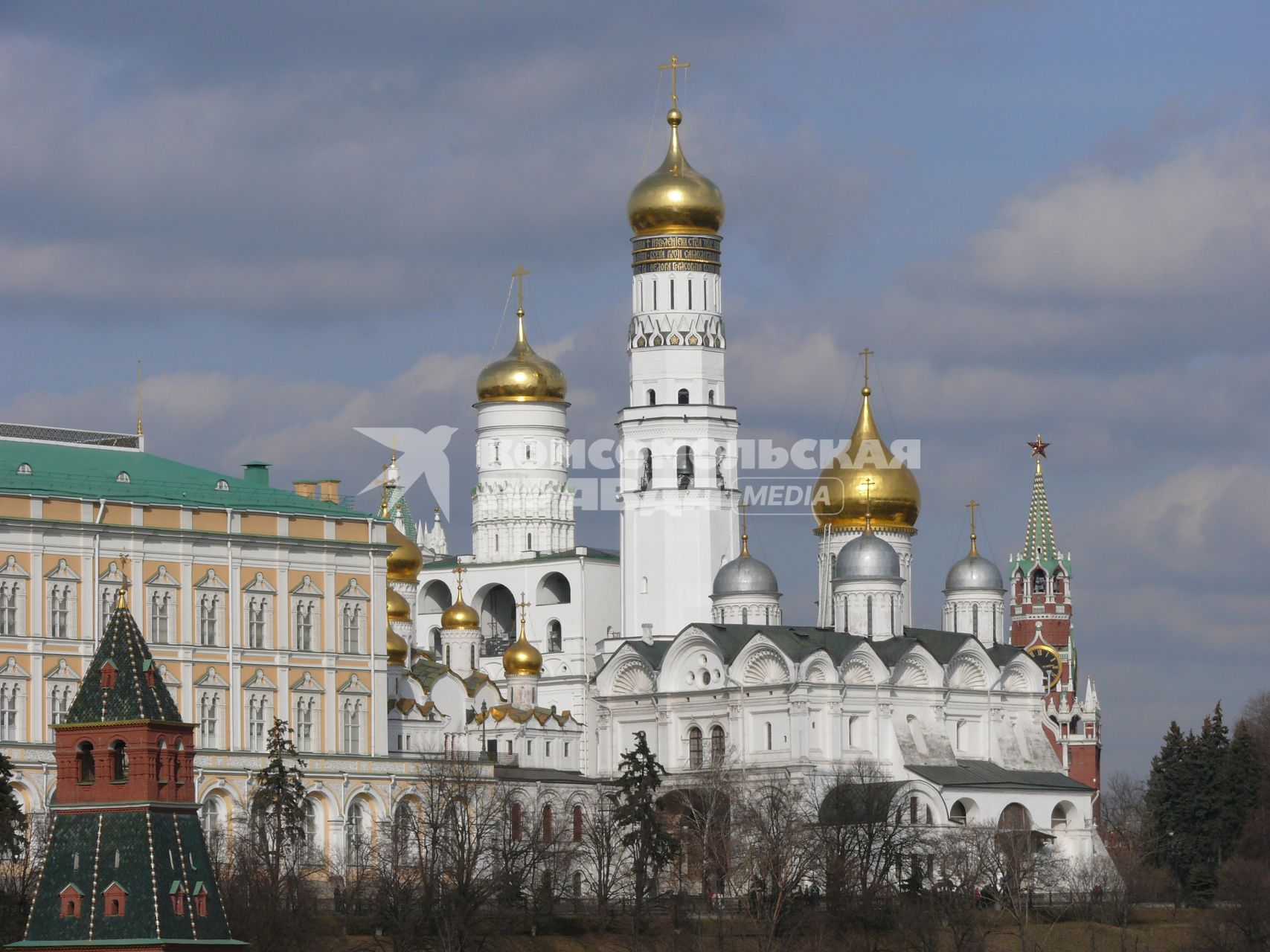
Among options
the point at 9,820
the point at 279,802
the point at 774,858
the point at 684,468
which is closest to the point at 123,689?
the point at 9,820

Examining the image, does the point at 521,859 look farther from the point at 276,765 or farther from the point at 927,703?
the point at 927,703

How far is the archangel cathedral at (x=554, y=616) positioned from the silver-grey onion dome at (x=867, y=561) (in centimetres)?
9

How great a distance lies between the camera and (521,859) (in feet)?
257

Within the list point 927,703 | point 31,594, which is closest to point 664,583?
point 927,703

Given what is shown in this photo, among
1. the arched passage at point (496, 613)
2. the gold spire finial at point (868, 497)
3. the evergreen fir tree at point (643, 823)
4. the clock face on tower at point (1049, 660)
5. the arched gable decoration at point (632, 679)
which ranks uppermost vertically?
the gold spire finial at point (868, 497)

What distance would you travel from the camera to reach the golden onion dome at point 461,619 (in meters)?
98.8

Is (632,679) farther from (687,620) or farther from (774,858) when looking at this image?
(774,858)

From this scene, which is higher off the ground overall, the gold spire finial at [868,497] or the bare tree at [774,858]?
the gold spire finial at [868,497]

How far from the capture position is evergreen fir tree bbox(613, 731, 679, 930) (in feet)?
253

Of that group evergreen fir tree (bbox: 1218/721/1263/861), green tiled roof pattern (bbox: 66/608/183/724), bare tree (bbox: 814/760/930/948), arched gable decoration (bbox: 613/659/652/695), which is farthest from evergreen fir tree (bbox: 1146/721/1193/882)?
green tiled roof pattern (bbox: 66/608/183/724)

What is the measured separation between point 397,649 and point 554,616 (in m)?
12.6

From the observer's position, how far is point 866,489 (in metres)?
102

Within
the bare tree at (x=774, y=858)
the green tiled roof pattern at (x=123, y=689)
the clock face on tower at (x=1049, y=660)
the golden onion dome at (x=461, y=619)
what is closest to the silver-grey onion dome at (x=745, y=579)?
the golden onion dome at (x=461, y=619)

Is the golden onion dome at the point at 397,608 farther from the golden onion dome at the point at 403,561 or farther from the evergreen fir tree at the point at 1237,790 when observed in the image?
the evergreen fir tree at the point at 1237,790
